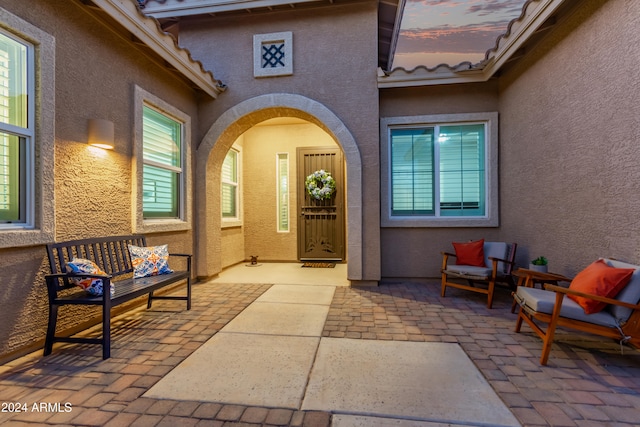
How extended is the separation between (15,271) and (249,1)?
4.58m

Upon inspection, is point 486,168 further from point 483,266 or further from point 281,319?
point 281,319

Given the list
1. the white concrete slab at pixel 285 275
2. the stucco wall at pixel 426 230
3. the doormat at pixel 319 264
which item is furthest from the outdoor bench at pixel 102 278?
the doormat at pixel 319 264

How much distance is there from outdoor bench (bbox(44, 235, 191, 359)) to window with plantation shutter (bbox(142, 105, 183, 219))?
686mm

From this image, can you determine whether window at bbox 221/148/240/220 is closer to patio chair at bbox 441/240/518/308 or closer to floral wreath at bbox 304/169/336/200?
floral wreath at bbox 304/169/336/200

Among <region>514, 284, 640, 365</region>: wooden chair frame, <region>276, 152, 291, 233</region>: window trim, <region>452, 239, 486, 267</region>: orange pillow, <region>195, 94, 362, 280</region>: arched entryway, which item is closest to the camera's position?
<region>514, 284, 640, 365</region>: wooden chair frame

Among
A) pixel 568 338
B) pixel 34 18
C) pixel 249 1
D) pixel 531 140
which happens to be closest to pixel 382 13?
pixel 249 1

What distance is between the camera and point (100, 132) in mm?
2988

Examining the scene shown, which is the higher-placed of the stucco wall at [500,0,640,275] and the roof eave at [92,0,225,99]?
the roof eave at [92,0,225,99]

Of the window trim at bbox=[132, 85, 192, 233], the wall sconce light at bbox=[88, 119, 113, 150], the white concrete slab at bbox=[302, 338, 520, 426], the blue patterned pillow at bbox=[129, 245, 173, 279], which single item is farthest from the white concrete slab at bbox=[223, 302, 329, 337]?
the wall sconce light at bbox=[88, 119, 113, 150]

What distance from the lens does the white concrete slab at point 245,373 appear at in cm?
186

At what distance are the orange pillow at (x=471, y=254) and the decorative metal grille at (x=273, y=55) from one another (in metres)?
4.01

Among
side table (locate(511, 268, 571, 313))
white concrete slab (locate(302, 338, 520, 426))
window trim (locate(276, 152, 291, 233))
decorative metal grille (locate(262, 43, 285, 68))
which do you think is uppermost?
decorative metal grille (locate(262, 43, 285, 68))

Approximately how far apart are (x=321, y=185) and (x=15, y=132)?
5.06 metres

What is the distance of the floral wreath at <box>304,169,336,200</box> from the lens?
6645mm
